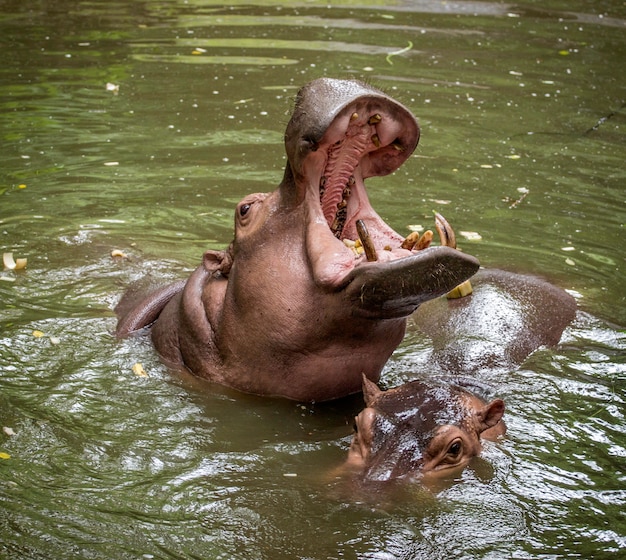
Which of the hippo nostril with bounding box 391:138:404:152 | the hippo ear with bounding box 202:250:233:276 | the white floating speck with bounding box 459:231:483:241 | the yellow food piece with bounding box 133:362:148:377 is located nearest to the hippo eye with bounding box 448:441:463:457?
the hippo nostril with bounding box 391:138:404:152

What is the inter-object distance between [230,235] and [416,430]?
3717 mm

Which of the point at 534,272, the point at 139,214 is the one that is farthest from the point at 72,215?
the point at 534,272

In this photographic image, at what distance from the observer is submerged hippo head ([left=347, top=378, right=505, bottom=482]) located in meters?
4.66

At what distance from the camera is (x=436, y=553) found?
4168 mm

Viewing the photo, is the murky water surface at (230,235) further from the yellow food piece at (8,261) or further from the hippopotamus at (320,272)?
the hippopotamus at (320,272)

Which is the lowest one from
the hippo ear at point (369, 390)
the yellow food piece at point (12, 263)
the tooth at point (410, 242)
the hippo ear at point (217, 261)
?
the yellow food piece at point (12, 263)

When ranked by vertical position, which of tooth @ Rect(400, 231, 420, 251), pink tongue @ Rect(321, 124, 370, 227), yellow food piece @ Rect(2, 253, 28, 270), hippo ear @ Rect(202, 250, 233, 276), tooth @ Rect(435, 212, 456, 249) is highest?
pink tongue @ Rect(321, 124, 370, 227)

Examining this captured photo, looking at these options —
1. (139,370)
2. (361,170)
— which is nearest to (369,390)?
(361,170)

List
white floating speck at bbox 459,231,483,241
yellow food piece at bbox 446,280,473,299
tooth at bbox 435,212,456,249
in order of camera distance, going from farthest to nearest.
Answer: white floating speck at bbox 459,231,483,241, yellow food piece at bbox 446,280,473,299, tooth at bbox 435,212,456,249

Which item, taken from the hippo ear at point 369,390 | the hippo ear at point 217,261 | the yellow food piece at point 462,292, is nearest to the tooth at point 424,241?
the hippo ear at point 369,390

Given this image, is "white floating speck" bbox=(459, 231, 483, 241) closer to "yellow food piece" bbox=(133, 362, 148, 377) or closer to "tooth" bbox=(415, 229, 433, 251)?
"yellow food piece" bbox=(133, 362, 148, 377)

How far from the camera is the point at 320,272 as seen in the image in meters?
4.80

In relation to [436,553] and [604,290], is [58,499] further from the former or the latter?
[604,290]

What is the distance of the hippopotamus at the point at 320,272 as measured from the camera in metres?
4.62
